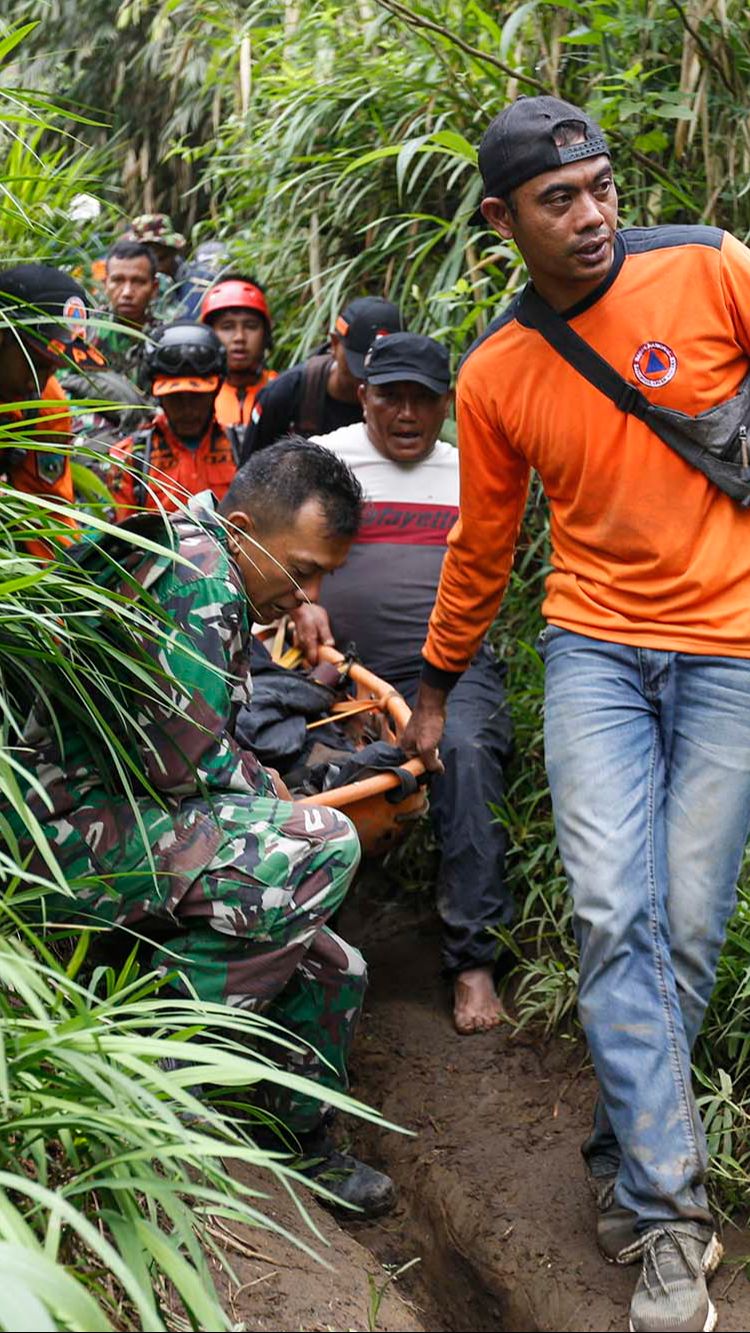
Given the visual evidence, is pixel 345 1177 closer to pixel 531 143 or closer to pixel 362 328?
pixel 531 143

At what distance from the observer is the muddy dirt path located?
10.2 ft

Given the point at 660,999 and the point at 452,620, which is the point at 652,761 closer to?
the point at 660,999

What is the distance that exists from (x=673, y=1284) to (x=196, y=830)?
47.8 inches

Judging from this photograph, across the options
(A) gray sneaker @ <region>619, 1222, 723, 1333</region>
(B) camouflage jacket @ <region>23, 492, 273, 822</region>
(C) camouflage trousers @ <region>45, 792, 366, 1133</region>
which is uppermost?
(B) camouflage jacket @ <region>23, 492, 273, 822</region>

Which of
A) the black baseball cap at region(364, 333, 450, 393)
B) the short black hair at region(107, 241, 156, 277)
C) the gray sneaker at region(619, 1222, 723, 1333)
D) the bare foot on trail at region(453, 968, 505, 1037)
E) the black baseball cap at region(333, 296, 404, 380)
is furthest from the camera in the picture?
the short black hair at region(107, 241, 156, 277)

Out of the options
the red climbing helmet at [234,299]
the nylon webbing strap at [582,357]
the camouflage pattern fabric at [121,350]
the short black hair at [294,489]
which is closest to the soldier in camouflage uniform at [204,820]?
the short black hair at [294,489]

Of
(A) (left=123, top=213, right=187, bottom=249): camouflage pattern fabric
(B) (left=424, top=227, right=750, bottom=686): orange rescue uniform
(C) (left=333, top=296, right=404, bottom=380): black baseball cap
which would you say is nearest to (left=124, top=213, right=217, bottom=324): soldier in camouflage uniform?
(A) (left=123, top=213, right=187, bottom=249): camouflage pattern fabric

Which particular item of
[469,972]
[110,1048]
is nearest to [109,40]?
[469,972]

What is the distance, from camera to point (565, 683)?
3.10 m

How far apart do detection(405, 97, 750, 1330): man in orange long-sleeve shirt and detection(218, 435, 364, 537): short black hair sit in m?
0.55

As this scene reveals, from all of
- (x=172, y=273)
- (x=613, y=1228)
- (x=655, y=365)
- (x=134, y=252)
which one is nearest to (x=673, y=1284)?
(x=613, y=1228)

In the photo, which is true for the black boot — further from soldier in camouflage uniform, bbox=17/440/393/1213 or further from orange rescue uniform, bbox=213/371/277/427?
orange rescue uniform, bbox=213/371/277/427

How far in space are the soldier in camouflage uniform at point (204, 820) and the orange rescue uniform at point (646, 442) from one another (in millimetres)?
609

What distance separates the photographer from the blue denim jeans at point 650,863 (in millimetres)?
2826
